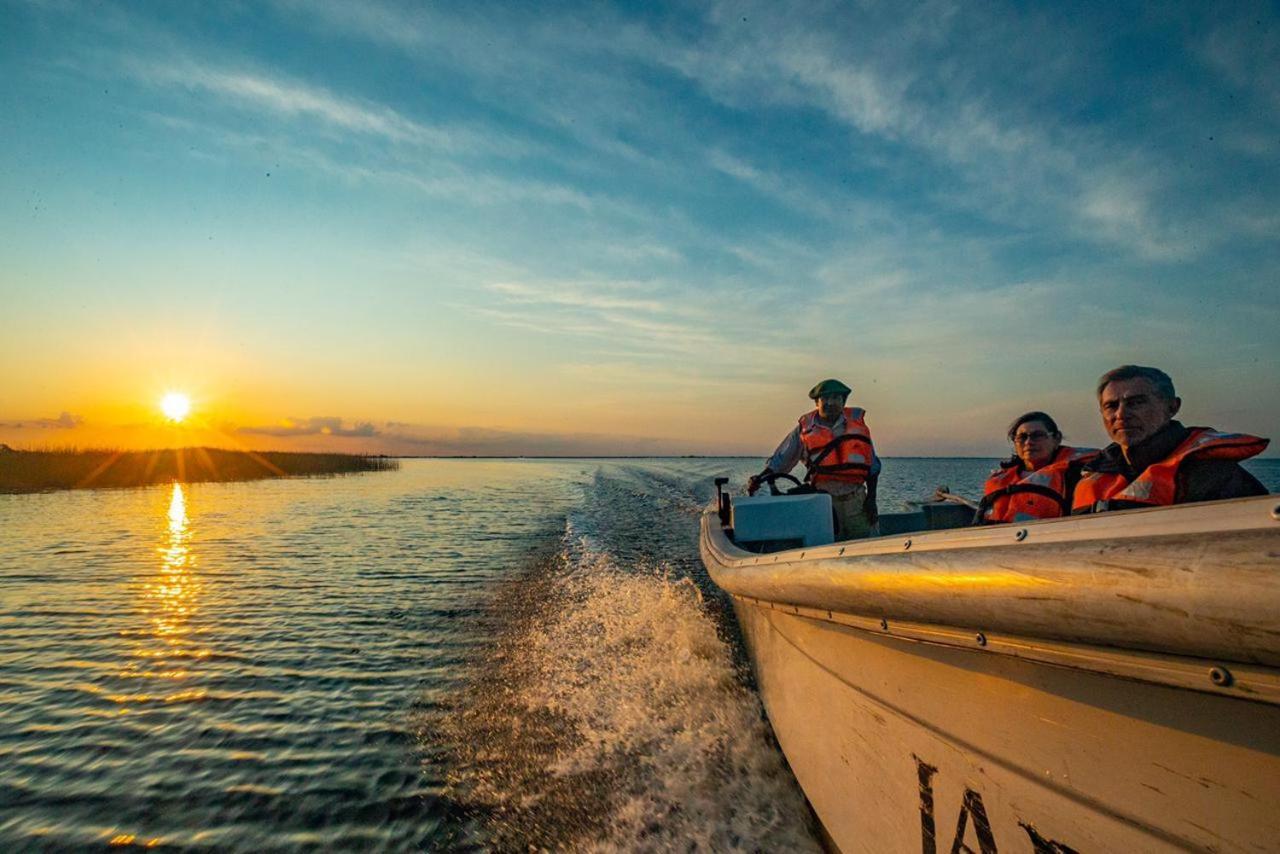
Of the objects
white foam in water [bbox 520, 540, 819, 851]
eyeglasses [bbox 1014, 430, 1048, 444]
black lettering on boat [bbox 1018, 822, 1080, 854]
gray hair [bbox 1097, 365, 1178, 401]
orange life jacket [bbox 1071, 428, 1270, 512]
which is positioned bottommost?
white foam in water [bbox 520, 540, 819, 851]

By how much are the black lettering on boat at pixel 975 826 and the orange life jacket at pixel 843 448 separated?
3.60 meters

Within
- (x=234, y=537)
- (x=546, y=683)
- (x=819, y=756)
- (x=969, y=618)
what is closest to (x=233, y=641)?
(x=546, y=683)

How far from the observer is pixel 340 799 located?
137 inches

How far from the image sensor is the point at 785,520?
5129mm

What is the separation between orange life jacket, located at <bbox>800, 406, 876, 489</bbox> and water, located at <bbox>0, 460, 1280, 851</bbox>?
209 centimetres

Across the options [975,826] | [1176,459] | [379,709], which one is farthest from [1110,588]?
[379,709]

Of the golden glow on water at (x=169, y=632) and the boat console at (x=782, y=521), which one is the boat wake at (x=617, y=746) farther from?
the golden glow on water at (x=169, y=632)

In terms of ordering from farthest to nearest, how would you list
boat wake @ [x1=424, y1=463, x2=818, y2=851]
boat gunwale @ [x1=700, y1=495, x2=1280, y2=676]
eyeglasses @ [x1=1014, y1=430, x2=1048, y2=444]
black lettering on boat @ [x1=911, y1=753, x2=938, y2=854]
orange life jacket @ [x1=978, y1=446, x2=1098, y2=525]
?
eyeglasses @ [x1=1014, y1=430, x2=1048, y2=444] → orange life jacket @ [x1=978, y1=446, x2=1098, y2=525] → boat wake @ [x1=424, y1=463, x2=818, y2=851] → black lettering on boat @ [x1=911, y1=753, x2=938, y2=854] → boat gunwale @ [x1=700, y1=495, x2=1280, y2=676]

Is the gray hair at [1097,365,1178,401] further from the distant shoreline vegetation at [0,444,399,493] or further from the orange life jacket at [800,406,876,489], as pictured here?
the distant shoreline vegetation at [0,444,399,493]

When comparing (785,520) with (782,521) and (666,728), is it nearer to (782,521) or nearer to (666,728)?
(782,521)

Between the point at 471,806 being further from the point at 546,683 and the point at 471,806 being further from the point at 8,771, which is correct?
the point at 8,771

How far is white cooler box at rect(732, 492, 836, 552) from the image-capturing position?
16.3ft

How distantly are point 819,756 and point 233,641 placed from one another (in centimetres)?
613

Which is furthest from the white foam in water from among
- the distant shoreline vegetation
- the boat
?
the distant shoreline vegetation
